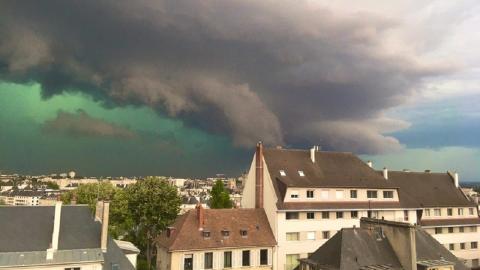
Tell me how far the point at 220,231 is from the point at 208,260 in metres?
3.75

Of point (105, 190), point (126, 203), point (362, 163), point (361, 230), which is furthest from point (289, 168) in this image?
point (105, 190)

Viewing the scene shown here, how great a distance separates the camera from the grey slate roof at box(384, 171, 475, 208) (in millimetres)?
58156

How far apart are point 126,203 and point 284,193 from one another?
26.4 m

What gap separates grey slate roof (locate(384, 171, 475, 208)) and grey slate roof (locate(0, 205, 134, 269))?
140 ft

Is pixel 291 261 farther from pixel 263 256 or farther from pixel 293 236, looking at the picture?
pixel 263 256

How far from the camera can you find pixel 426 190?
60.8 metres

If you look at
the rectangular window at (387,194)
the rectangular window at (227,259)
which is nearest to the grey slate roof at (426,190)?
the rectangular window at (387,194)

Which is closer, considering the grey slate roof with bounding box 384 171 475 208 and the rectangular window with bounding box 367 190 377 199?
the rectangular window with bounding box 367 190 377 199

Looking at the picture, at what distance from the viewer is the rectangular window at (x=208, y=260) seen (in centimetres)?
4409

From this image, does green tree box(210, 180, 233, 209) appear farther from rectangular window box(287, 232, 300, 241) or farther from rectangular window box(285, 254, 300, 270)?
rectangular window box(285, 254, 300, 270)

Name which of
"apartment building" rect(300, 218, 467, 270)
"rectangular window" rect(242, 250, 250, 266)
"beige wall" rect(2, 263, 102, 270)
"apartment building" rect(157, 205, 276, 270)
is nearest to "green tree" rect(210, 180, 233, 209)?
"apartment building" rect(157, 205, 276, 270)

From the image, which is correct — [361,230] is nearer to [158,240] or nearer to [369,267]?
[369,267]

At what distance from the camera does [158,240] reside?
48125mm

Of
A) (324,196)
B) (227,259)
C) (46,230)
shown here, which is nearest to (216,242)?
(227,259)
